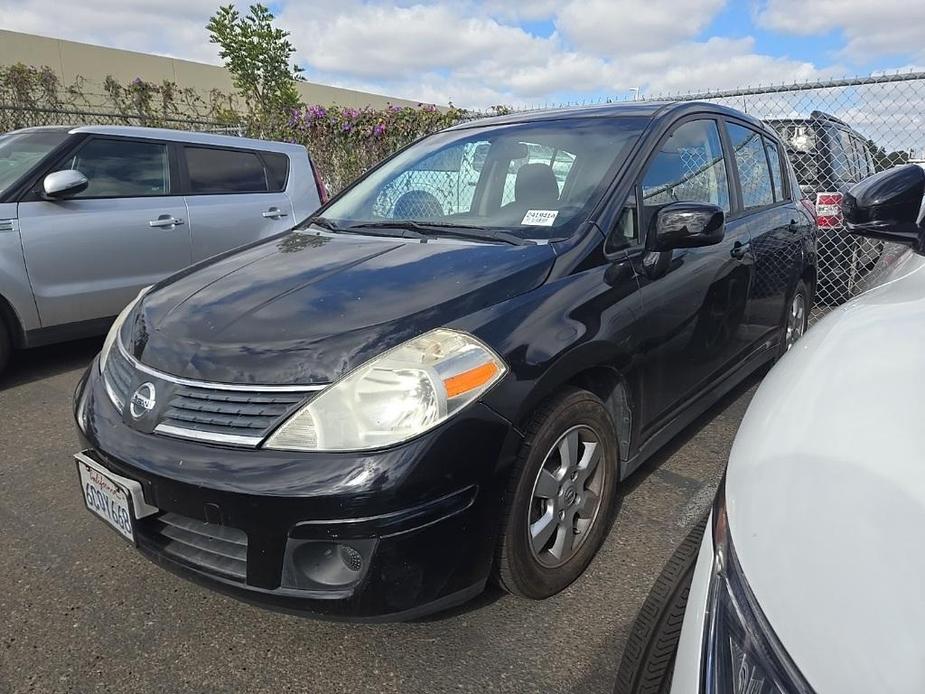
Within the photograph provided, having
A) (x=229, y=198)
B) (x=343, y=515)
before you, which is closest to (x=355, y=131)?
(x=229, y=198)

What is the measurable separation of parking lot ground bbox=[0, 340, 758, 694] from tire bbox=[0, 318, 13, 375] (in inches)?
75.9

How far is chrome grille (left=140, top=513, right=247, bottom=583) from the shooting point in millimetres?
1742

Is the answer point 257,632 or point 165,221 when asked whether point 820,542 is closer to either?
point 257,632

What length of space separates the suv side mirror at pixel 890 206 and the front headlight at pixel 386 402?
128cm

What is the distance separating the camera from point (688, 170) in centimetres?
293

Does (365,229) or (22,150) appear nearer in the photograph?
(365,229)

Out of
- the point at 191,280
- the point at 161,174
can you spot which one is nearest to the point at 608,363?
the point at 191,280

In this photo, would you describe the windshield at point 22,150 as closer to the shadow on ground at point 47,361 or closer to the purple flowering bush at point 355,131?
the shadow on ground at point 47,361

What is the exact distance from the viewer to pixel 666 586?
1.48 m

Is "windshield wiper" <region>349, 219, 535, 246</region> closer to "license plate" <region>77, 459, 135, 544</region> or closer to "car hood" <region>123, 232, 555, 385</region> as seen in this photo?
"car hood" <region>123, 232, 555, 385</region>

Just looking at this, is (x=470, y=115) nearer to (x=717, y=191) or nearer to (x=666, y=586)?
(x=717, y=191)

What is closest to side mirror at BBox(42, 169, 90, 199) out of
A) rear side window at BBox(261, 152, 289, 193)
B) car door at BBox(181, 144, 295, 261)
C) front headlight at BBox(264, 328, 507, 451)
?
car door at BBox(181, 144, 295, 261)

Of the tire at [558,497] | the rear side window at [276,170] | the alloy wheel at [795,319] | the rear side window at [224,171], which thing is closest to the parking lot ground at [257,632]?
the tire at [558,497]

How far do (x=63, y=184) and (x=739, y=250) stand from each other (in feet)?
13.4
